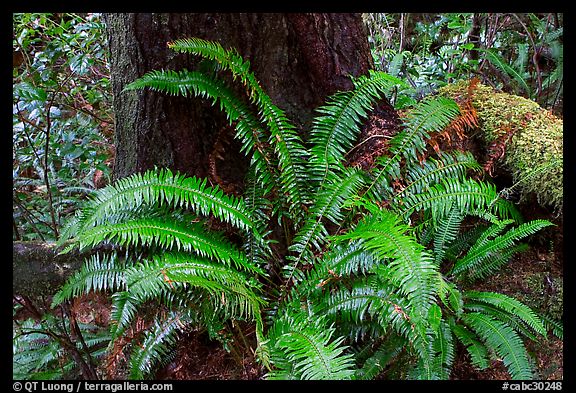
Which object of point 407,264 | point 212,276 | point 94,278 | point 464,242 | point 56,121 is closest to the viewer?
point 407,264

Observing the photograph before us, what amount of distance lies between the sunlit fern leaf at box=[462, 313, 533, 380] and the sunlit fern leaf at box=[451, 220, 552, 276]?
0.33 metres

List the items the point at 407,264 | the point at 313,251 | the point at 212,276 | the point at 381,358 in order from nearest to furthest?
the point at 407,264 < the point at 212,276 < the point at 381,358 < the point at 313,251

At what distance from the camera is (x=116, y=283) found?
246 centimetres

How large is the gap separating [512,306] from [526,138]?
3.85 feet

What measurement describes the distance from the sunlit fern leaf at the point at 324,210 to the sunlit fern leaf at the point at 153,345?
0.72 meters

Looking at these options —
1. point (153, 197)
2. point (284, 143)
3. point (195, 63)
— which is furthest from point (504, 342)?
point (195, 63)

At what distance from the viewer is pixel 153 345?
242cm

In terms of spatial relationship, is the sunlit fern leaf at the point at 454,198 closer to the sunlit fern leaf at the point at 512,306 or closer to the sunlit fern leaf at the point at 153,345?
the sunlit fern leaf at the point at 512,306

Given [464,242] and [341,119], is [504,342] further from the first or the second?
[341,119]

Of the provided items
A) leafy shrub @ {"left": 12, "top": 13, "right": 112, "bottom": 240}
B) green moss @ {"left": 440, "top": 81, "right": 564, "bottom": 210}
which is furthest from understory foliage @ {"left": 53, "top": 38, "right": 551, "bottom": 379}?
leafy shrub @ {"left": 12, "top": 13, "right": 112, "bottom": 240}

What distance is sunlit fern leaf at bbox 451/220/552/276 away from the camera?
8.21 ft

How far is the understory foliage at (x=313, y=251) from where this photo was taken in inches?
83.0

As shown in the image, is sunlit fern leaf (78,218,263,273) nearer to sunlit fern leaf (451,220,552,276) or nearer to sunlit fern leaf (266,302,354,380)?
sunlit fern leaf (266,302,354,380)

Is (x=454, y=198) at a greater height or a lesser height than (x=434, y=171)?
lesser
